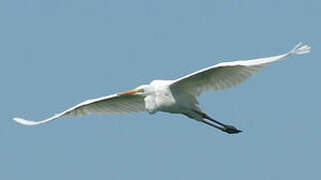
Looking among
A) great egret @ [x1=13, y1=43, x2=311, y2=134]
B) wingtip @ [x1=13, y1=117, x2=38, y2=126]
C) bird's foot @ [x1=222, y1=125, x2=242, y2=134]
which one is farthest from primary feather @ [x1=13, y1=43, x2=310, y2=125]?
wingtip @ [x1=13, y1=117, x2=38, y2=126]

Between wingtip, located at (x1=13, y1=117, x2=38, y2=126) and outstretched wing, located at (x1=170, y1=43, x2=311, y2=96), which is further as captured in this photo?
wingtip, located at (x1=13, y1=117, x2=38, y2=126)

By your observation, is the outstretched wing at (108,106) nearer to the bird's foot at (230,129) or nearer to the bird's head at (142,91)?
the bird's head at (142,91)

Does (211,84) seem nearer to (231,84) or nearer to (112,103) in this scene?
(231,84)

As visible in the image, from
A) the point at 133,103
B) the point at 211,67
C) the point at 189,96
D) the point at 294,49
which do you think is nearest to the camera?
the point at 294,49

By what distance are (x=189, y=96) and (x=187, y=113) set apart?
534 mm

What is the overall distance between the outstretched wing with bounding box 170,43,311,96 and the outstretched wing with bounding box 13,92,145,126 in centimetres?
186

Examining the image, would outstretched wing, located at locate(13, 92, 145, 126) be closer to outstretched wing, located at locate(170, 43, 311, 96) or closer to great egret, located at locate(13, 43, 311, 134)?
great egret, located at locate(13, 43, 311, 134)

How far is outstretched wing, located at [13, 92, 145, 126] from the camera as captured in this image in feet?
77.7

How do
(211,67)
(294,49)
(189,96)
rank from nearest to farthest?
(294,49)
(211,67)
(189,96)

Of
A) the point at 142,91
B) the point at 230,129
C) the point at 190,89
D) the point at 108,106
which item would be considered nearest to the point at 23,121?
the point at 108,106

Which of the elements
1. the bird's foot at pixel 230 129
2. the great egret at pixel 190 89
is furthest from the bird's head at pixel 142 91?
the bird's foot at pixel 230 129

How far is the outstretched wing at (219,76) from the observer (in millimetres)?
20953

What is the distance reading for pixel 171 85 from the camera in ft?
72.0

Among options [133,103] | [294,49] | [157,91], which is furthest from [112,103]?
[294,49]
